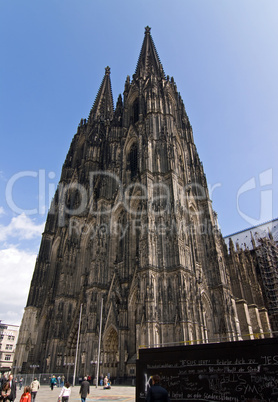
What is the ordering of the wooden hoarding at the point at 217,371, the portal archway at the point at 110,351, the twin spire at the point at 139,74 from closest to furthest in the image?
the wooden hoarding at the point at 217,371, the portal archway at the point at 110,351, the twin spire at the point at 139,74

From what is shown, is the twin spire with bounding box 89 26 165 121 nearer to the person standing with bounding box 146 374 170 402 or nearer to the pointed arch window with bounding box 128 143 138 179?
the pointed arch window with bounding box 128 143 138 179

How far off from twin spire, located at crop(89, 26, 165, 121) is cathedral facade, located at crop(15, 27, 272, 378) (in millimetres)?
463

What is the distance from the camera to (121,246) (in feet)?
102

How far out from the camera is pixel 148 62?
148 feet

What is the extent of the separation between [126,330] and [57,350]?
9721 millimetres

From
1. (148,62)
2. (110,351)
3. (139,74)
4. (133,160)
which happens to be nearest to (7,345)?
(110,351)

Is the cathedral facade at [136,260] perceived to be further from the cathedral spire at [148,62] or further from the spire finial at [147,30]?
the spire finial at [147,30]

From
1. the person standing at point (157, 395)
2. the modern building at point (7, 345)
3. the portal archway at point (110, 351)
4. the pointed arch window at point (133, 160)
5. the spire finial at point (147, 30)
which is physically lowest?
the person standing at point (157, 395)

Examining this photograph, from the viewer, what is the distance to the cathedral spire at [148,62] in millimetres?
43500

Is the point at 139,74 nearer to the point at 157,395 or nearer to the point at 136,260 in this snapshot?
the point at 136,260

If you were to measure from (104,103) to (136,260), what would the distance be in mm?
41901

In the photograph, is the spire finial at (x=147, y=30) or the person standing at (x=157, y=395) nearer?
the person standing at (x=157, y=395)

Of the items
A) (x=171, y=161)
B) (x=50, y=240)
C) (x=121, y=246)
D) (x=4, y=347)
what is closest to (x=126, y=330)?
(x=121, y=246)

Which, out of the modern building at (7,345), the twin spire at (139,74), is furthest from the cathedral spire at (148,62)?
the modern building at (7,345)
